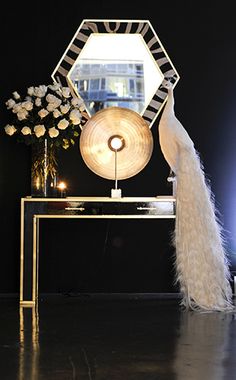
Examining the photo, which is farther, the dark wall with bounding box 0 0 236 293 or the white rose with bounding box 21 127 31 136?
the dark wall with bounding box 0 0 236 293

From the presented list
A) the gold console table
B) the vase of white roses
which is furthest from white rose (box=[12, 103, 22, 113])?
the gold console table

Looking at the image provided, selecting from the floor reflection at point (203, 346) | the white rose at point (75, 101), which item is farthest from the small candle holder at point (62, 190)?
the floor reflection at point (203, 346)

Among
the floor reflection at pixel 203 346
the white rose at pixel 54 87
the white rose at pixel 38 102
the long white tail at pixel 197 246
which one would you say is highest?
the white rose at pixel 54 87

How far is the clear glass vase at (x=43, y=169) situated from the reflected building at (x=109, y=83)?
1.70 feet

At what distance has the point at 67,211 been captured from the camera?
18.6 ft

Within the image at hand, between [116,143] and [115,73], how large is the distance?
22.1 inches

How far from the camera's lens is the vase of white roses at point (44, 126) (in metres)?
5.75

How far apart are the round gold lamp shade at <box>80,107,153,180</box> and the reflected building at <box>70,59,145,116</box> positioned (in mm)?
113

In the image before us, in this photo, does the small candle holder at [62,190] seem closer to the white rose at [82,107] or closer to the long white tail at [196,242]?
the white rose at [82,107]

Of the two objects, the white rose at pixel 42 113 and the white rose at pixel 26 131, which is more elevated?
the white rose at pixel 42 113

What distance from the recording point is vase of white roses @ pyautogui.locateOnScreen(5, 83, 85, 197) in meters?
5.75

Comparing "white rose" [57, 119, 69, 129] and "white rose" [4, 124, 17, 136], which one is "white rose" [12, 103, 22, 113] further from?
"white rose" [57, 119, 69, 129]

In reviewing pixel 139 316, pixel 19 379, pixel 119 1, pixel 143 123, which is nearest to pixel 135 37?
pixel 119 1

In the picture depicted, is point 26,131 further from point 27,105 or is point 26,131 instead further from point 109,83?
point 109,83
